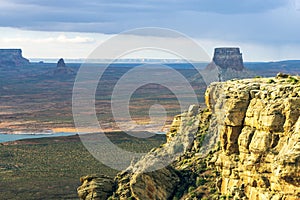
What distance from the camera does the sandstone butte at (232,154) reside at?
34.2 meters

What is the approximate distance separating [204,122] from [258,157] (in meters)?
14.4

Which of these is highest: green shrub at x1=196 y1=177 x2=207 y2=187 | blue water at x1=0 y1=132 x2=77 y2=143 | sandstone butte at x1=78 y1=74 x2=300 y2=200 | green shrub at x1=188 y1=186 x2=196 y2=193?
sandstone butte at x1=78 y1=74 x2=300 y2=200

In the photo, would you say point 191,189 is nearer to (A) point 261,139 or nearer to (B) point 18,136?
(A) point 261,139

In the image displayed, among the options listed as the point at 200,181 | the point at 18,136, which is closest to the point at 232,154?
the point at 200,181

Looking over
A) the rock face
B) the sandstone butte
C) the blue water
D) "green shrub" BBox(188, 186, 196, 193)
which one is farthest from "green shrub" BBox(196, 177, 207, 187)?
the blue water

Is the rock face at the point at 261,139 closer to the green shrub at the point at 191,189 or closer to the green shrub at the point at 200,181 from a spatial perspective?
the green shrub at the point at 200,181

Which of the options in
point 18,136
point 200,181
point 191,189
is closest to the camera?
point 191,189

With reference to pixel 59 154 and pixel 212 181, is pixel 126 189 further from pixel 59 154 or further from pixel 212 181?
pixel 59 154

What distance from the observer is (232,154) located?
3956 cm

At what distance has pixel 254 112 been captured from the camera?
121 ft

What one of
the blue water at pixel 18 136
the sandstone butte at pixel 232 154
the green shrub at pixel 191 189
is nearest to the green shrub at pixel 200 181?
the sandstone butte at pixel 232 154

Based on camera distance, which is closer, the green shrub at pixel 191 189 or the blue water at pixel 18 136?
the green shrub at pixel 191 189

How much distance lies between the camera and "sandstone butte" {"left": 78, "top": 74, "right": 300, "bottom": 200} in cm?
3422

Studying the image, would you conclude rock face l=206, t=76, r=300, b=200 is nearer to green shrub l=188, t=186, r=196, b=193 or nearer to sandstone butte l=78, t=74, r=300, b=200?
sandstone butte l=78, t=74, r=300, b=200
